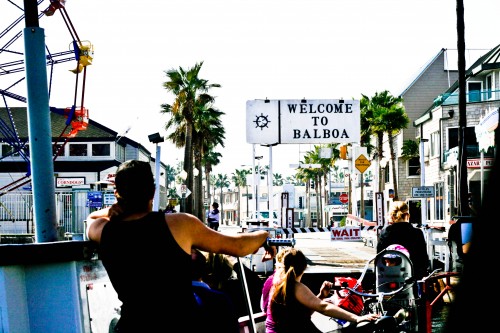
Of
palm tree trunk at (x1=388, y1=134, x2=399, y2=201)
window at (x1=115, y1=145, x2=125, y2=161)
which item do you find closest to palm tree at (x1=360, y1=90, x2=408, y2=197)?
palm tree trunk at (x1=388, y1=134, x2=399, y2=201)

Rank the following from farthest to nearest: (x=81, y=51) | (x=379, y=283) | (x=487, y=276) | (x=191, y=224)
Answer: (x=81, y=51) < (x=379, y=283) < (x=191, y=224) < (x=487, y=276)

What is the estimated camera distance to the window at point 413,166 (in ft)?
186

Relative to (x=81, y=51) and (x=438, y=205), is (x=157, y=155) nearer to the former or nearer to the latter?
(x=81, y=51)

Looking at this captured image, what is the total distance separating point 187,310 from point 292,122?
18767 millimetres

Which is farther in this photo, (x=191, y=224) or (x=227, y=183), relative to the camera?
(x=227, y=183)

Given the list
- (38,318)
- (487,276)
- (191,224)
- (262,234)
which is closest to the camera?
(487,276)

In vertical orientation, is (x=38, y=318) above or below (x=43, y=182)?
below

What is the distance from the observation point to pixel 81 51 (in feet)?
136

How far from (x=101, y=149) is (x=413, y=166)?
27996mm

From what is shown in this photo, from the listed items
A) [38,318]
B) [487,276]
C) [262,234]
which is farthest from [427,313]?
[487,276]

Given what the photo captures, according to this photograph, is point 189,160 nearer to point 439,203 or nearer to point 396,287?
point 439,203

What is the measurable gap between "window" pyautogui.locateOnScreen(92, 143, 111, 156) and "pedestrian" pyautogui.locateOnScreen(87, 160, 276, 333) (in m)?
63.3

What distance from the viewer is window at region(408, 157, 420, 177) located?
56781 mm

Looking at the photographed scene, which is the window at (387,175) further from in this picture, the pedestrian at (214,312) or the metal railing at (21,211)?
the pedestrian at (214,312)
